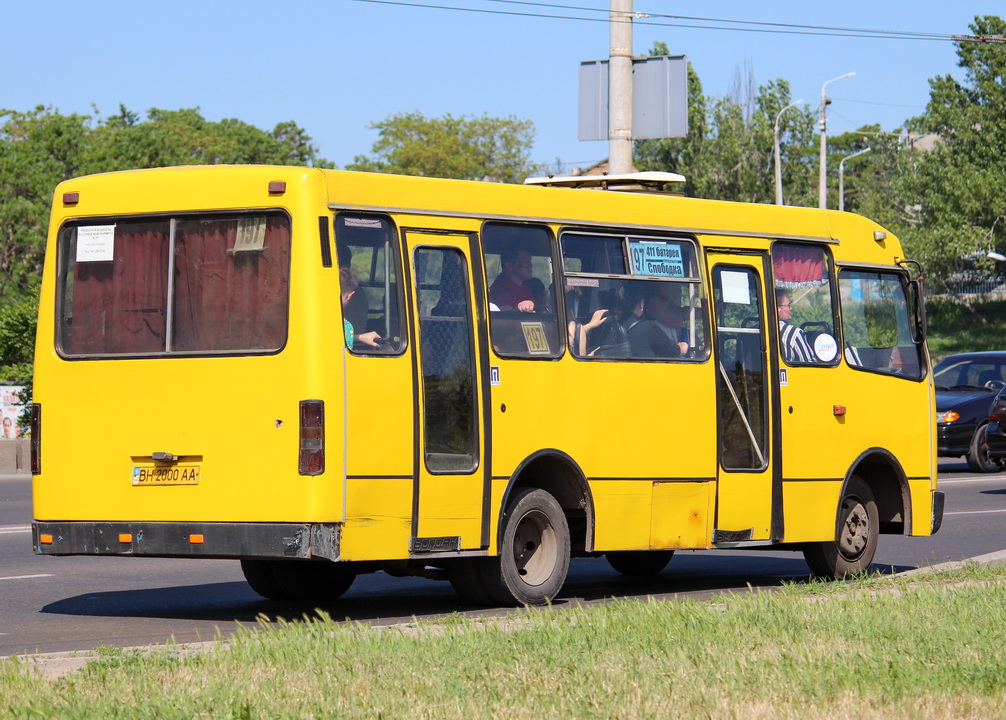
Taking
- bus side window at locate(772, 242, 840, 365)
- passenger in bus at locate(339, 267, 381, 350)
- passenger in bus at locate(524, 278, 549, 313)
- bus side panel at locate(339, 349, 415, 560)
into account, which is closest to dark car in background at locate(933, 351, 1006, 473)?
bus side window at locate(772, 242, 840, 365)

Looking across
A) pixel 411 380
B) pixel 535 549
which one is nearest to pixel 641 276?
pixel 535 549

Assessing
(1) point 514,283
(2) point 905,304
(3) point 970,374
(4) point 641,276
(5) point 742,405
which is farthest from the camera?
(3) point 970,374

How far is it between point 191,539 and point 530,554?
2.42 m

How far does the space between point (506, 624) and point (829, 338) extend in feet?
16.6

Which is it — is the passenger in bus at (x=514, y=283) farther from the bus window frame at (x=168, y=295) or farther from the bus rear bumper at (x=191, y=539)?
the bus rear bumper at (x=191, y=539)

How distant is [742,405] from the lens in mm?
12359

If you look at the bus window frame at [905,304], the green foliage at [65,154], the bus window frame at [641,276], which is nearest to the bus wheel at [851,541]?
the bus window frame at [905,304]

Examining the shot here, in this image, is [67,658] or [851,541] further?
[851,541]

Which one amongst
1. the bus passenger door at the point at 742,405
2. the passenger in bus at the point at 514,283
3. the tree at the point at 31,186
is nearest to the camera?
the passenger in bus at the point at 514,283

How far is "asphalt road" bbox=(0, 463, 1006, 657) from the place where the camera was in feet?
32.7

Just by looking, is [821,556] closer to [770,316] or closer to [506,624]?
[770,316]

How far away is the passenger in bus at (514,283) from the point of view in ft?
35.8

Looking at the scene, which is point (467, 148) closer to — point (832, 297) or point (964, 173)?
point (964, 173)

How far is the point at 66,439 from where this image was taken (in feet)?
34.0
